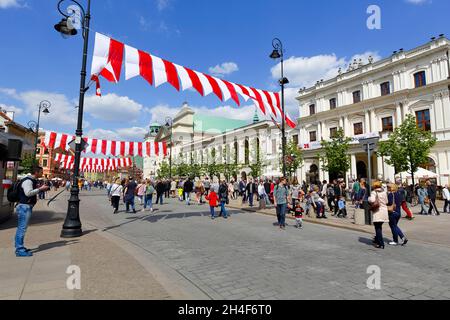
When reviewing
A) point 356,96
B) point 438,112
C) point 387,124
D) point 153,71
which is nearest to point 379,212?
point 153,71

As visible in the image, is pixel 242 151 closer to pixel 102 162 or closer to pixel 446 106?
pixel 102 162

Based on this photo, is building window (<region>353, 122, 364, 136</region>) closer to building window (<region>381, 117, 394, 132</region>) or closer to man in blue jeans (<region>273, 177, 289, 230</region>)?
building window (<region>381, 117, 394, 132</region>)

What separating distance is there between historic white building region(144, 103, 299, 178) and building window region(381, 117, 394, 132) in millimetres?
12093

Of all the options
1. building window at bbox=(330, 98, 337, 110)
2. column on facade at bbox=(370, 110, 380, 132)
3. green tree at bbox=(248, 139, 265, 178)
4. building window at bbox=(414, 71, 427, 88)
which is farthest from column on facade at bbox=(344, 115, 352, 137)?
green tree at bbox=(248, 139, 265, 178)

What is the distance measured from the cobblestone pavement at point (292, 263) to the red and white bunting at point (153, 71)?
15.2 feet

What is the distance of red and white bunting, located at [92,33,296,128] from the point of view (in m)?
7.80

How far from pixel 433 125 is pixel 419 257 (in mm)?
26146

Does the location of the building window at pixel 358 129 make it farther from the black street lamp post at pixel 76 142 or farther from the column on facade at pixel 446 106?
the black street lamp post at pixel 76 142

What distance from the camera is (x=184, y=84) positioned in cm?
898

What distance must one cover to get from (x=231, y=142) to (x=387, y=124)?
28119mm

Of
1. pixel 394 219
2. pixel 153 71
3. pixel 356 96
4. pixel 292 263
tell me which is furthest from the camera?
pixel 356 96

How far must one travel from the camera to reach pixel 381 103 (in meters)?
30.1

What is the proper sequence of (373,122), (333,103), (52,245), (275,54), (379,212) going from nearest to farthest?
(52,245), (379,212), (275,54), (373,122), (333,103)

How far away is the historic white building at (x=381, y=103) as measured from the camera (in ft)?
83.8
